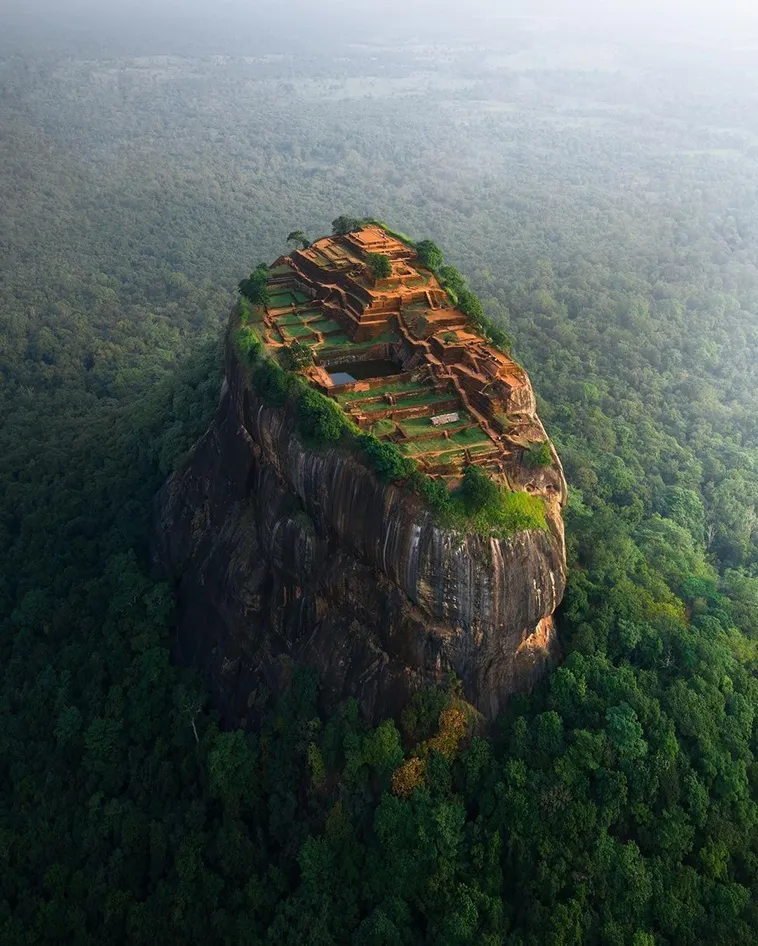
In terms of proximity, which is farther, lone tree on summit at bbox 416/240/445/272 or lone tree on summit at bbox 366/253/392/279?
lone tree on summit at bbox 416/240/445/272

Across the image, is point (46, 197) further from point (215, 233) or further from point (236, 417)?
point (236, 417)

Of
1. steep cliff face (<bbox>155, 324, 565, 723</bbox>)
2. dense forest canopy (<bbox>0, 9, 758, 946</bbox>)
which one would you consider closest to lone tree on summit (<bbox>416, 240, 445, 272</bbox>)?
steep cliff face (<bbox>155, 324, 565, 723</bbox>)

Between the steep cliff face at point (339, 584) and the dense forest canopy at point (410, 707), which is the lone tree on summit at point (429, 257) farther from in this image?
the dense forest canopy at point (410, 707)

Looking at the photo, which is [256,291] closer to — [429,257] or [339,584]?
[429,257]

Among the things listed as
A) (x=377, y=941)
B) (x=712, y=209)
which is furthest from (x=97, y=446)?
(x=712, y=209)

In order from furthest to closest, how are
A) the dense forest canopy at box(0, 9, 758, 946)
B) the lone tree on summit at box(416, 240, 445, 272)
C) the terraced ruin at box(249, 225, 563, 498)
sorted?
the lone tree on summit at box(416, 240, 445, 272) < the terraced ruin at box(249, 225, 563, 498) < the dense forest canopy at box(0, 9, 758, 946)

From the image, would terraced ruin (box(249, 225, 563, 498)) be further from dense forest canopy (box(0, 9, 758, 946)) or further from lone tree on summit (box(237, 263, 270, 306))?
dense forest canopy (box(0, 9, 758, 946))

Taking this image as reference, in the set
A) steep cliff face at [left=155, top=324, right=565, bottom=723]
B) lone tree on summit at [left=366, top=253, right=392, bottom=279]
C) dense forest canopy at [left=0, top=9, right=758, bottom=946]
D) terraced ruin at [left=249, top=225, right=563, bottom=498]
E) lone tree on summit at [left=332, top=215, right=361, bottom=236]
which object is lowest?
dense forest canopy at [left=0, top=9, right=758, bottom=946]

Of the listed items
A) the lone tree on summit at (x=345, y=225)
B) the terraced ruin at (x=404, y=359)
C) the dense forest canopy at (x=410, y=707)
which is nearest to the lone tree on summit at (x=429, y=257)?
the terraced ruin at (x=404, y=359)
